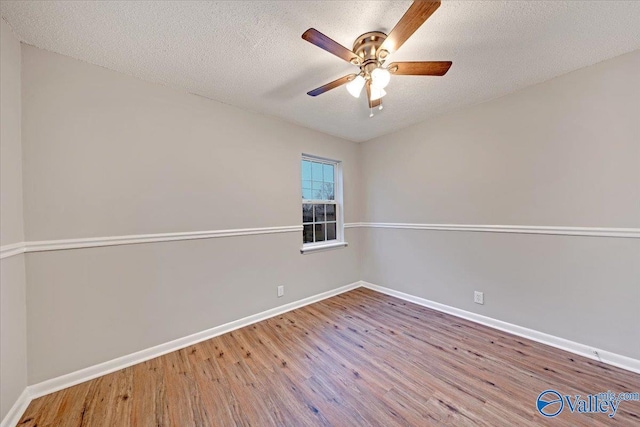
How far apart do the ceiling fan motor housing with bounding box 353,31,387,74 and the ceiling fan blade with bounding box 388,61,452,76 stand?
0.38ft

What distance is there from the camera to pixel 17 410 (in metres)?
1.42

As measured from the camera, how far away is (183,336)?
216cm

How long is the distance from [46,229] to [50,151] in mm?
537

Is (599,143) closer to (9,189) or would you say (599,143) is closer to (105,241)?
(105,241)

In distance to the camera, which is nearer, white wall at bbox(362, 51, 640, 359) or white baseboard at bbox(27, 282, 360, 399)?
white baseboard at bbox(27, 282, 360, 399)

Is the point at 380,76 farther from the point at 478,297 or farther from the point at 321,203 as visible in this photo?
the point at 478,297

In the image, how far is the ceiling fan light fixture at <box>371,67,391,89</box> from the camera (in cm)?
150

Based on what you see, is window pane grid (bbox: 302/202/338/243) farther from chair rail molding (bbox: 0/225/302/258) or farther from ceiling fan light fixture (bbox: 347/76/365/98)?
ceiling fan light fixture (bbox: 347/76/365/98)

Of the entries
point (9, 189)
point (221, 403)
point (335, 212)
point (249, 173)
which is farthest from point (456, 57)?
point (9, 189)

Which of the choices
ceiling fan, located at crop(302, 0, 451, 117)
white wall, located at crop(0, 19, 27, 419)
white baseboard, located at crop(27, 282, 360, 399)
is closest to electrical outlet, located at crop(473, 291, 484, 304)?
white baseboard, located at crop(27, 282, 360, 399)

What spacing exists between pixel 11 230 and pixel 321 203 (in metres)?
2.77

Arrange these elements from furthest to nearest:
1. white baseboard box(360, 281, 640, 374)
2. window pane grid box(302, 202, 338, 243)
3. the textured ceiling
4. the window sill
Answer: window pane grid box(302, 202, 338, 243) → the window sill → white baseboard box(360, 281, 640, 374) → the textured ceiling

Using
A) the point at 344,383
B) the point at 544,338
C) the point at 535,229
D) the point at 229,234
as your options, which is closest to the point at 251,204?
the point at 229,234

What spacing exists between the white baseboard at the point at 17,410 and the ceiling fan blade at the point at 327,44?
2673mm
